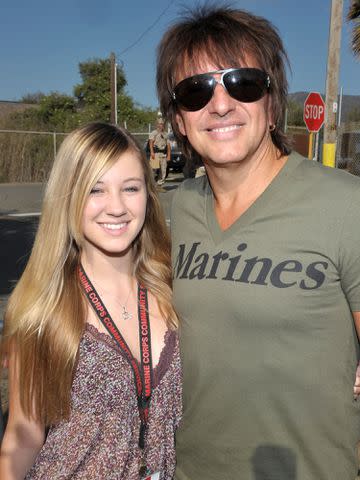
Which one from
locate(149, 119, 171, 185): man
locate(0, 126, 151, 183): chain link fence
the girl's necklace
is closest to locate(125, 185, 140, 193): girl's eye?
the girl's necklace

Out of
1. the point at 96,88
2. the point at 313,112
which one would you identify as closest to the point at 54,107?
the point at 96,88

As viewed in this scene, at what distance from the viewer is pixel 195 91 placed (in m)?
2.03

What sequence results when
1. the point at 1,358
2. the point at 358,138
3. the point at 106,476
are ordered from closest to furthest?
the point at 106,476
the point at 1,358
the point at 358,138

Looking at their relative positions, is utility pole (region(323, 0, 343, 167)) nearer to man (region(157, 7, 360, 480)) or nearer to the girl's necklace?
man (region(157, 7, 360, 480))

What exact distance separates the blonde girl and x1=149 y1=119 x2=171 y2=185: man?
46.5 feet

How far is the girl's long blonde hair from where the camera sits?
6.04ft

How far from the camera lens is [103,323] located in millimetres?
1980

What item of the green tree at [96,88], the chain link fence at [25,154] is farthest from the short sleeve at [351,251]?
the green tree at [96,88]

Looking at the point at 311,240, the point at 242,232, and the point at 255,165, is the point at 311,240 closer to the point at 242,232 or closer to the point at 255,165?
the point at 242,232

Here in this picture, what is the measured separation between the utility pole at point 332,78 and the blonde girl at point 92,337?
31.6 ft

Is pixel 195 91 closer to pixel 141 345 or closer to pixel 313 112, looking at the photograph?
pixel 141 345

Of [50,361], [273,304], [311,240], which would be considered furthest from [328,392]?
[50,361]

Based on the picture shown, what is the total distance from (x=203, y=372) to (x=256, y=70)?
1.13 metres

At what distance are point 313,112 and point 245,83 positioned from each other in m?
11.2
